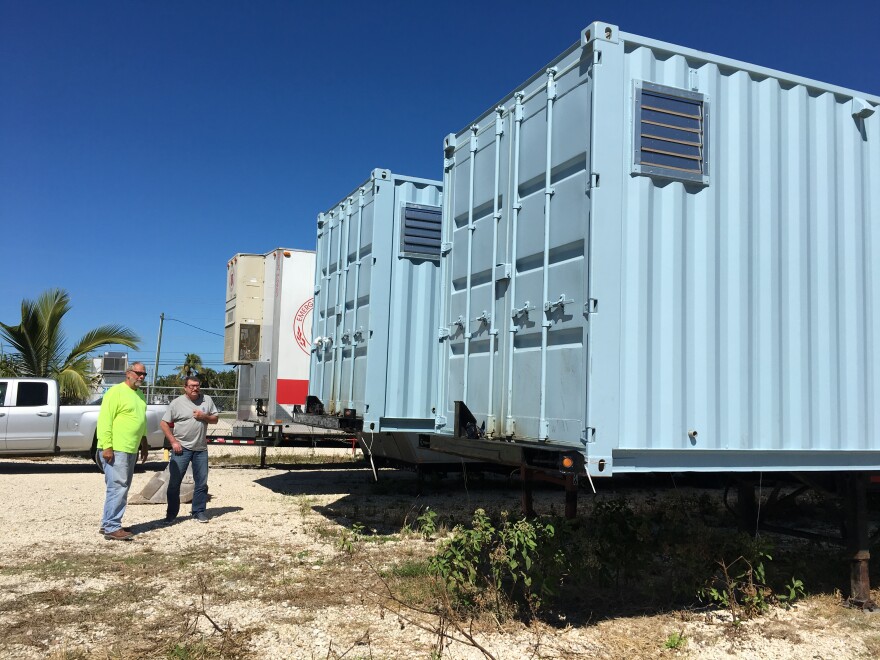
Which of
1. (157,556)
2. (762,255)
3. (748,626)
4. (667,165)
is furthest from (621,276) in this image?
(157,556)

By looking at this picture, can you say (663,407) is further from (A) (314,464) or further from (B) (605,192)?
(A) (314,464)

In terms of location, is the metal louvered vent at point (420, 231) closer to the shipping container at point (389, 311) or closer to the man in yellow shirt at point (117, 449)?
the shipping container at point (389, 311)

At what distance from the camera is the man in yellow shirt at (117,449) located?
7.51 meters

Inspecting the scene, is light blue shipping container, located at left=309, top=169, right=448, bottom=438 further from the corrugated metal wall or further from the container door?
the corrugated metal wall

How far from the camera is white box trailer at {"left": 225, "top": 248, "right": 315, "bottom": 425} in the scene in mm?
12195

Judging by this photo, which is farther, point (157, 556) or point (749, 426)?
point (157, 556)

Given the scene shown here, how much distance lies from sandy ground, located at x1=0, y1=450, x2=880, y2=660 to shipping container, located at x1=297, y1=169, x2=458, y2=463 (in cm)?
140

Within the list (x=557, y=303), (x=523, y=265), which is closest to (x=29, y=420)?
(x=523, y=265)

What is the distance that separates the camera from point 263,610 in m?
5.29

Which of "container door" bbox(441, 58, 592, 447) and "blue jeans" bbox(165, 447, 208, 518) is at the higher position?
"container door" bbox(441, 58, 592, 447)

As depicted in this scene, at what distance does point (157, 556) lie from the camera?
6859 millimetres

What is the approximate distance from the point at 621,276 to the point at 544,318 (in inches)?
26.0

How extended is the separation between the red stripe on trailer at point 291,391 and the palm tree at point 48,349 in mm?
6468

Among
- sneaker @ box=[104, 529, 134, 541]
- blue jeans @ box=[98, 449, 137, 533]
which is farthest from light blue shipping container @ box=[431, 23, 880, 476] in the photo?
sneaker @ box=[104, 529, 134, 541]
